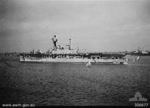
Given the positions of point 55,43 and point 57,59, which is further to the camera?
point 55,43

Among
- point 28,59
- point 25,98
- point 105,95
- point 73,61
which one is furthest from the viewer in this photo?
point 28,59

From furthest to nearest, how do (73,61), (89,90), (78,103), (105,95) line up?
(73,61)
(89,90)
(105,95)
(78,103)

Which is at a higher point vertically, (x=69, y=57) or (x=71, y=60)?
(x=69, y=57)

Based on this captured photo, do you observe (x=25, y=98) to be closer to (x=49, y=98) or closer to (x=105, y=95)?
(x=49, y=98)

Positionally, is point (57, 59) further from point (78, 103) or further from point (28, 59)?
point (78, 103)

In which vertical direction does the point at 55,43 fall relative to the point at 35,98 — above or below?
above

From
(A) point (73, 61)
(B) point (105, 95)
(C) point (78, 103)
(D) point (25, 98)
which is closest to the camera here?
(C) point (78, 103)

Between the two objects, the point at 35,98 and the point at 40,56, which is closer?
the point at 35,98

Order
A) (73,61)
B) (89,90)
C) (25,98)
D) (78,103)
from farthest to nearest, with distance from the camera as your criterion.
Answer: (73,61), (89,90), (25,98), (78,103)

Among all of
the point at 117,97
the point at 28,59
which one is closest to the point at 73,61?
the point at 28,59

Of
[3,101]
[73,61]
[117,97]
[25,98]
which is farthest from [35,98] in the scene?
[73,61]
